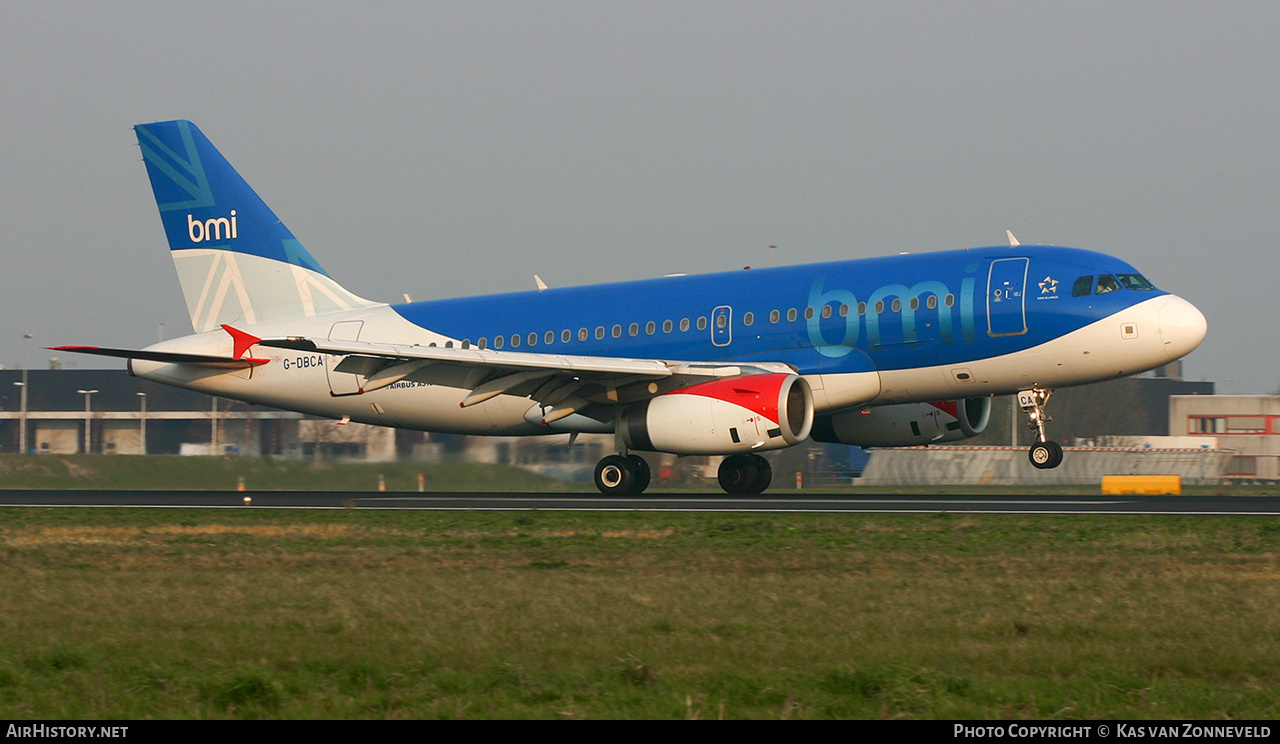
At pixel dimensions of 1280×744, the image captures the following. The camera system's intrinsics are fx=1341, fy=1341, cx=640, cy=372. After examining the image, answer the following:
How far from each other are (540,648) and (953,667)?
2791 millimetres

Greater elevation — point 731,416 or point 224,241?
point 224,241

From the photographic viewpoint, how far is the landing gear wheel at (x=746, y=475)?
29641mm

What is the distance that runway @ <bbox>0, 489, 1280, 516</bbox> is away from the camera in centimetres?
2131

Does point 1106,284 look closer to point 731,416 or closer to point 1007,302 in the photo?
point 1007,302

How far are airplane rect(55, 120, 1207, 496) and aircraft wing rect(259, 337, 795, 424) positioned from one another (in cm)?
5

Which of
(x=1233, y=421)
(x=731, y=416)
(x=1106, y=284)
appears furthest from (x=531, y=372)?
(x=1233, y=421)

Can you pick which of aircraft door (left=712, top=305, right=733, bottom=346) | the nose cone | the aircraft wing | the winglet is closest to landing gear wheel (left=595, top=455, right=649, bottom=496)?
the aircraft wing

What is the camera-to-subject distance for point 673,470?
47.4 metres

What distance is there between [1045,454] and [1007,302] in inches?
116

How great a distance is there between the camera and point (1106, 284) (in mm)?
25188

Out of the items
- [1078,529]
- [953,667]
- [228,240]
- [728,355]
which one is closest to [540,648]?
[953,667]

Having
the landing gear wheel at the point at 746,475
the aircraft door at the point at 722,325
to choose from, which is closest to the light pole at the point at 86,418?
the landing gear wheel at the point at 746,475

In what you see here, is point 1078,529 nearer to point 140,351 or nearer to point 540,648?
point 540,648

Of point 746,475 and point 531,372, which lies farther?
point 746,475
